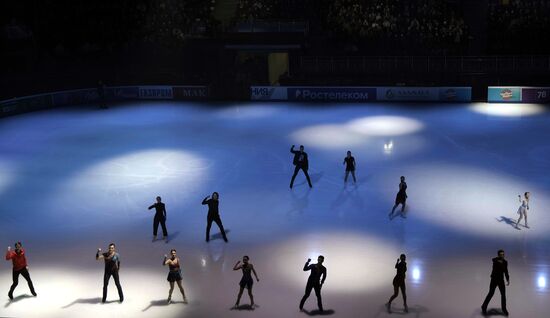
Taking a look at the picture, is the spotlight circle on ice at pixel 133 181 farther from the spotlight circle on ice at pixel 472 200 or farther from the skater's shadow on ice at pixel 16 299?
the spotlight circle on ice at pixel 472 200

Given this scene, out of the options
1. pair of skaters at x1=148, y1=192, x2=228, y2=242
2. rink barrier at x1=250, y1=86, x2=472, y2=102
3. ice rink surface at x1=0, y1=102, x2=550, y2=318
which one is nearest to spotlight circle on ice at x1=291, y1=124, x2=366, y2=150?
ice rink surface at x1=0, y1=102, x2=550, y2=318

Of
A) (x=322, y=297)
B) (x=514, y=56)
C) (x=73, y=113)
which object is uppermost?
(x=514, y=56)

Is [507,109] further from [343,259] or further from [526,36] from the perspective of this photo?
[343,259]

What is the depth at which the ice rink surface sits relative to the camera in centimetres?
1659

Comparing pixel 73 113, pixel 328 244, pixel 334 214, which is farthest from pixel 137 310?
pixel 73 113

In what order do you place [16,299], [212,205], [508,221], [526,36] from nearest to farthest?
[16,299] → [212,205] → [508,221] → [526,36]

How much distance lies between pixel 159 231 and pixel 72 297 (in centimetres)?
485

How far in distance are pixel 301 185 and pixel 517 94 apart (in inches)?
923

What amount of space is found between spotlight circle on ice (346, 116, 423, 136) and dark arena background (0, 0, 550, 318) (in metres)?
0.25

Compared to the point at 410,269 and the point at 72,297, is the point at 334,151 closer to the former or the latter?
the point at 410,269

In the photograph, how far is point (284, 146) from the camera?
32531 mm

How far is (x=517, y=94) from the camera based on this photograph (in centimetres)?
4247

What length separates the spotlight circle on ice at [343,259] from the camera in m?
17.2

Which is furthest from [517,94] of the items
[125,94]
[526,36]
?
[125,94]
